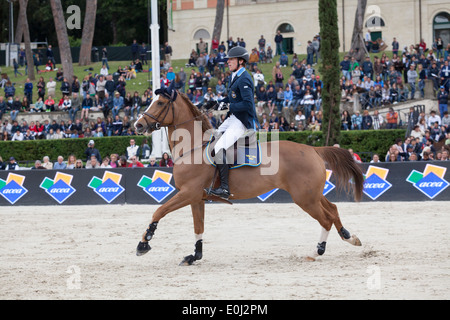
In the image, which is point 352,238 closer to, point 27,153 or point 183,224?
point 183,224

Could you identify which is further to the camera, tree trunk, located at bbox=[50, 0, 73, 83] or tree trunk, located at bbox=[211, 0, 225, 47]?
tree trunk, located at bbox=[211, 0, 225, 47]

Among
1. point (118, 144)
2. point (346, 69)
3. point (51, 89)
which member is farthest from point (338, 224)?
point (51, 89)

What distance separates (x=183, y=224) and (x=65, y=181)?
5513 mm

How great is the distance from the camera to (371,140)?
24.2 metres

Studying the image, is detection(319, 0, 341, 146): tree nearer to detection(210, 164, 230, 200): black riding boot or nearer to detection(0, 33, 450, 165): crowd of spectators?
detection(0, 33, 450, 165): crowd of spectators

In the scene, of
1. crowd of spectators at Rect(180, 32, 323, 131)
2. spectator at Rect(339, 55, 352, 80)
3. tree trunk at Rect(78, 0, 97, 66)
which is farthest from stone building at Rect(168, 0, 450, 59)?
crowd of spectators at Rect(180, 32, 323, 131)

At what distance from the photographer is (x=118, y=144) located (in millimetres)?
26766

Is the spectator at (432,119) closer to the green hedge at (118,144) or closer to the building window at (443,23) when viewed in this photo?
the green hedge at (118,144)

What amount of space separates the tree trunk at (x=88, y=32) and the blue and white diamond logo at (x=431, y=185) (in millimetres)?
29822

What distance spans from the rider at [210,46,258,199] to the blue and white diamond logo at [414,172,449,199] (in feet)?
28.7

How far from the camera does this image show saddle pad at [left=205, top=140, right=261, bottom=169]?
9602 mm

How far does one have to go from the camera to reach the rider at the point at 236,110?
31.1 ft

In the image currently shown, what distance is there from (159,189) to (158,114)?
8.68 meters

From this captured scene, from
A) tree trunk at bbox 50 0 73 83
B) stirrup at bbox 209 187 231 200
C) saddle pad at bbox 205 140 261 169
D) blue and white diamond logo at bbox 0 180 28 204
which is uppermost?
tree trunk at bbox 50 0 73 83
